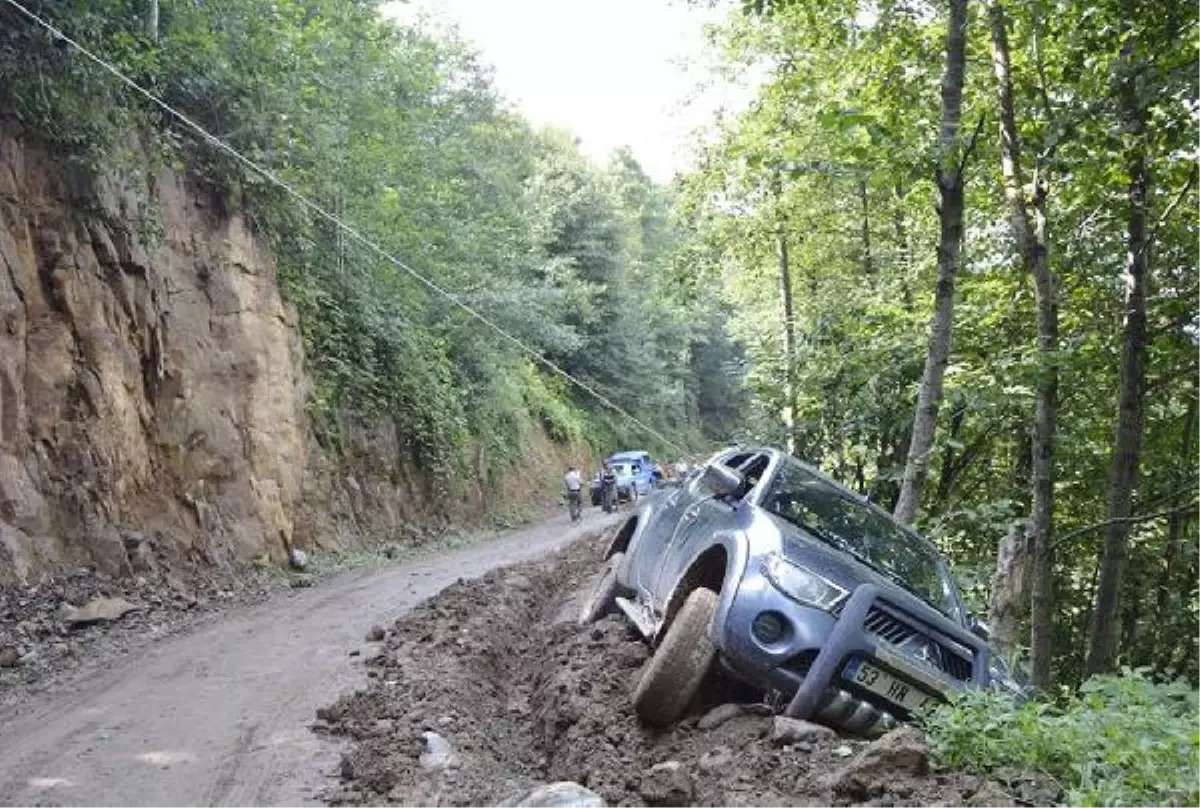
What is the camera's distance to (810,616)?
498 cm

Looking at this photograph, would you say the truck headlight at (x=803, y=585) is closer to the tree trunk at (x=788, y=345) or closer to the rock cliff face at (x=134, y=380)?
the rock cliff face at (x=134, y=380)

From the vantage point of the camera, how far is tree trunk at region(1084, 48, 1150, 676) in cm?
830

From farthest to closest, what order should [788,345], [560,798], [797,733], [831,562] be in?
[788,345]
[831,562]
[797,733]
[560,798]

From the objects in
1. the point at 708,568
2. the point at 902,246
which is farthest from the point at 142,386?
the point at 902,246

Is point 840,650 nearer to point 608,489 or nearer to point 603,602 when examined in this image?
point 603,602

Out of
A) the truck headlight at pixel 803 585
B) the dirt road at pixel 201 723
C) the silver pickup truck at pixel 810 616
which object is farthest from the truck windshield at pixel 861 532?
the dirt road at pixel 201 723

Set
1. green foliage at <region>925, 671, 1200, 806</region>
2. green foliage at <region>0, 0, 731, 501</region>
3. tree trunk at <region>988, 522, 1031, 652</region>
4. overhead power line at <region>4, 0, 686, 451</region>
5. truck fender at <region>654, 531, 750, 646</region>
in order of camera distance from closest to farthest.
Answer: green foliage at <region>925, 671, 1200, 806</region> < truck fender at <region>654, 531, 750, 646</region> < tree trunk at <region>988, 522, 1031, 652</region> < overhead power line at <region>4, 0, 686, 451</region> < green foliage at <region>0, 0, 731, 501</region>

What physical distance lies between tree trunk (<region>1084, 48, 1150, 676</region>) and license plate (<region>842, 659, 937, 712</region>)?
4.19 metres

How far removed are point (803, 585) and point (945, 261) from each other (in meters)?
4.33

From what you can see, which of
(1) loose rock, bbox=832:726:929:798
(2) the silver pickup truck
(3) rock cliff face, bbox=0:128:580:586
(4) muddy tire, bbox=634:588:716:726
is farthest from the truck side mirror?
(3) rock cliff face, bbox=0:128:580:586

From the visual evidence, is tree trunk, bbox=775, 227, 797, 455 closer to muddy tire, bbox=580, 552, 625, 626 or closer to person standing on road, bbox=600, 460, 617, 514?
muddy tire, bbox=580, 552, 625, 626

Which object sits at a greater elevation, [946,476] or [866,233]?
[866,233]

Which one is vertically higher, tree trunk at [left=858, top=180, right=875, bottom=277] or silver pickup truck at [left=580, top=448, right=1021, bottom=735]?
tree trunk at [left=858, top=180, right=875, bottom=277]

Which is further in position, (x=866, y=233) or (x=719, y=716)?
(x=866, y=233)
